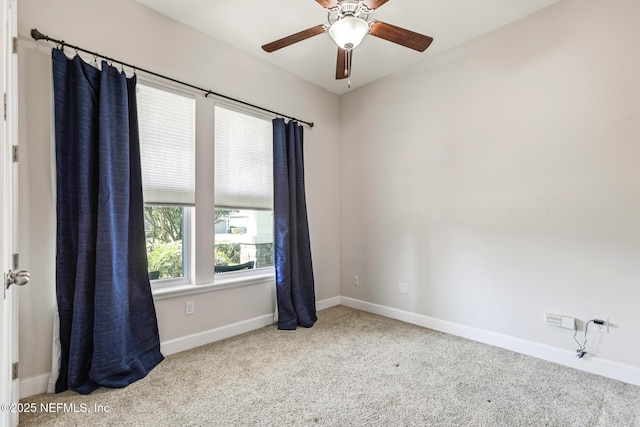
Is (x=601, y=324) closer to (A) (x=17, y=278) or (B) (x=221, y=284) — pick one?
(B) (x=221, y=284)

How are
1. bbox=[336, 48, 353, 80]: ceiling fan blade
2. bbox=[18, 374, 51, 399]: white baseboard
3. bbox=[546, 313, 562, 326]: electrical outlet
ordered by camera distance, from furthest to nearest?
bbox=[546, 313, 562, 326]: electrical outlet < bbox=[336, 48, 353, 80]: ceiling fan blade < bbox=[18, 374, 51, 399]: white baseboard

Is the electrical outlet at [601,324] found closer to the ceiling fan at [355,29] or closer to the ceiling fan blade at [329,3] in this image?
the ceiling fan at [355,29]

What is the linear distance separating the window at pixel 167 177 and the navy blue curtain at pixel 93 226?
8.2 inches

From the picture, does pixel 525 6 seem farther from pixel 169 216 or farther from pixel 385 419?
pixel 169 216

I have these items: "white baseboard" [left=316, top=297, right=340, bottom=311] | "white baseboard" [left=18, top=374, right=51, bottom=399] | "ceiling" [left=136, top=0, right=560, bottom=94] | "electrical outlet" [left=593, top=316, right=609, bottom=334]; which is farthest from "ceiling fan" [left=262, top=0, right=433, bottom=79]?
"white baseboard" [left=316, top=297, right=340, bottom=311]

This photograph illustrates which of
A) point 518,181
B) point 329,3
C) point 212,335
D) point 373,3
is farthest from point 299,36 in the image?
point 212,335

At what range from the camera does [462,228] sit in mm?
3086

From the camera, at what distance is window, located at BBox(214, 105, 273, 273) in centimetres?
307

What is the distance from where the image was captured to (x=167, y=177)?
2.65 metres

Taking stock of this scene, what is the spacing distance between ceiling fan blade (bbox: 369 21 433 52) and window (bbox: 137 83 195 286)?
169 cm

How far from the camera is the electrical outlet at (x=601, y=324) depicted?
2.30m

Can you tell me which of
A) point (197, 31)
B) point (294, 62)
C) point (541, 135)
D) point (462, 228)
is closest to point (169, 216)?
point (197, 31)

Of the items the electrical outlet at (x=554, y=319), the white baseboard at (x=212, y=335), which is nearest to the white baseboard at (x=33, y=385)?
the white baseboard at (x=212, y=335)

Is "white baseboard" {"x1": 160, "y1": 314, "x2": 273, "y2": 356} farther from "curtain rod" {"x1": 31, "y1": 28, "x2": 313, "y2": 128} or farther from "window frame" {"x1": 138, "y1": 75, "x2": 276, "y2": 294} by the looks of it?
"curtain rod" {"x1": 31, "y1": 28, "x2": 313, "y2": 128}
